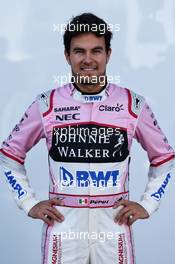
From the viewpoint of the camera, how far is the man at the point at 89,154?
80.3 inches

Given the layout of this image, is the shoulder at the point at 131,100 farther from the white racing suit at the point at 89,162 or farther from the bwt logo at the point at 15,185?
the bwt logo at the point at 15,185

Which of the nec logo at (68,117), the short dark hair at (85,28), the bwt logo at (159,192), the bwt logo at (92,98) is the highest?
the short dark hair at (85,28)

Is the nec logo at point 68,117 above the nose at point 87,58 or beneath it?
beneath

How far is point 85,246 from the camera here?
2.02 meters

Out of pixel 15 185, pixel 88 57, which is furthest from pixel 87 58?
pixel 15 185

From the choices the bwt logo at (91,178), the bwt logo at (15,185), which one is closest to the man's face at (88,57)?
the bwt logo at (91,178)

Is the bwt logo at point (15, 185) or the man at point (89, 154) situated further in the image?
the bwt logo at point (15, 185)

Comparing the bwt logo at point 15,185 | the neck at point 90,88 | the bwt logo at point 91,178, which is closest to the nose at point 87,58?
the neck at point 90,88

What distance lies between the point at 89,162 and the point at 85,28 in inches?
20.1

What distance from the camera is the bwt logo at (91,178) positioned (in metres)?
2.04

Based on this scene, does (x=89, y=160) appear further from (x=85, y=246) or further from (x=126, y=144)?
(x=85, y=246)

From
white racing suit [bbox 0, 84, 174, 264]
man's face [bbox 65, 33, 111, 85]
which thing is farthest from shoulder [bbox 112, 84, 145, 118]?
man's face [bbox 65, 33, 111, 85]

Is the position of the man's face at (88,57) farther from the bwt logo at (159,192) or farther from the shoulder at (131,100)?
the bwt logo at (159,192)

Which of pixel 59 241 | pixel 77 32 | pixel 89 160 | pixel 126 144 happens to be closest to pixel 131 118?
pixel 126 144
